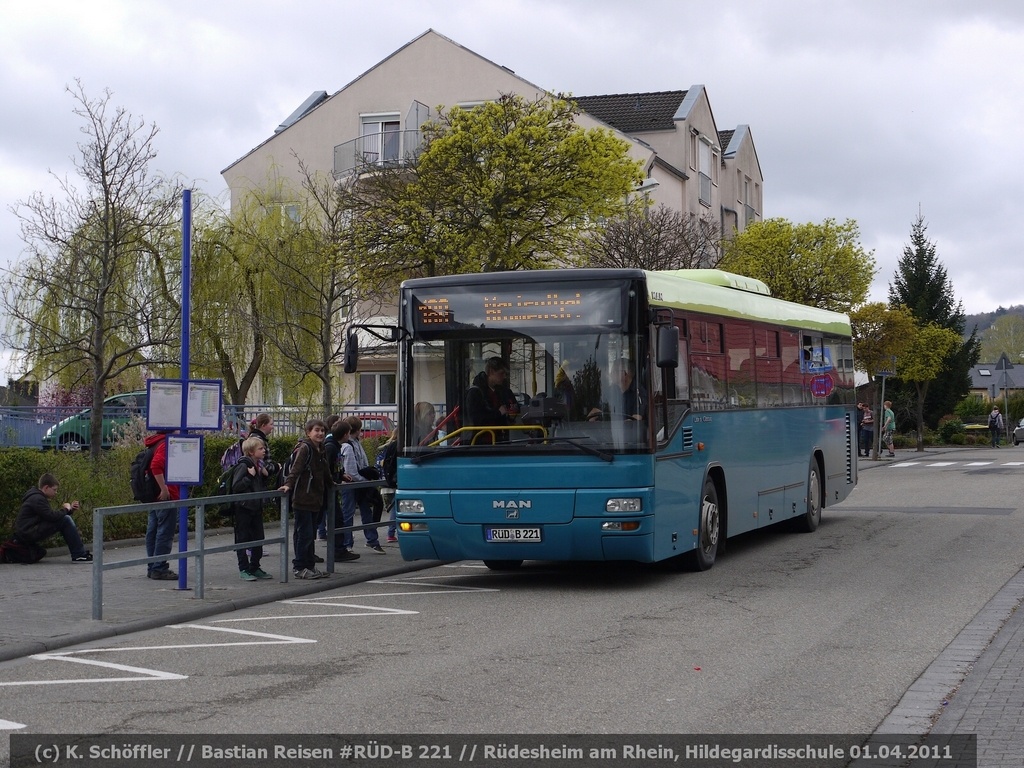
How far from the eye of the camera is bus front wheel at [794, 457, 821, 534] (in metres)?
18.1

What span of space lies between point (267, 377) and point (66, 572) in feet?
66.8

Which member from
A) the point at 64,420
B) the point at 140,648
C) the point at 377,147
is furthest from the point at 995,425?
the point at 140,648

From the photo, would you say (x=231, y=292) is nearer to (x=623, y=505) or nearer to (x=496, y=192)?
(x=496, y=192)

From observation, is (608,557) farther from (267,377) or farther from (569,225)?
(267,377)

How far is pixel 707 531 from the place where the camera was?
547 inches

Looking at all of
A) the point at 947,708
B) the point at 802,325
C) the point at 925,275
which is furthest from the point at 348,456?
the point at 925,275

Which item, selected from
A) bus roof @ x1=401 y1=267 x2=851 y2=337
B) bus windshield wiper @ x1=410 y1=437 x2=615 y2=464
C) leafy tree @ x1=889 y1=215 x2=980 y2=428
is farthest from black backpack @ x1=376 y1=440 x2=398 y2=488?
leafy tree @ x1=889 y1=215 x2=980 y2=428

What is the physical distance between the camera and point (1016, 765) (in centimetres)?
581

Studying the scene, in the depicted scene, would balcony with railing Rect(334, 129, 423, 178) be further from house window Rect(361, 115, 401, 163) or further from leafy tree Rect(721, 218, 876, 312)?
leafy tree Rect(721, 218, 876, 312)

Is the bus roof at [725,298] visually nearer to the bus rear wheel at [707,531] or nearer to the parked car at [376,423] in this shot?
the bus rear wheel at [707,531]

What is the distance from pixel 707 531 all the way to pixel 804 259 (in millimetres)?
25223

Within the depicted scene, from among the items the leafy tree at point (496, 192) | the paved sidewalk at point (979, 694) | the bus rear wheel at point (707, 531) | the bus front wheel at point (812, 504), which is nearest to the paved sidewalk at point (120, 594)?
the bus rear wheel at point (707, 531)

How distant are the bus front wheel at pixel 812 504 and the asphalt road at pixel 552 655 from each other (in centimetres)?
287

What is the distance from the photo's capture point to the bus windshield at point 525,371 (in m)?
12.2
